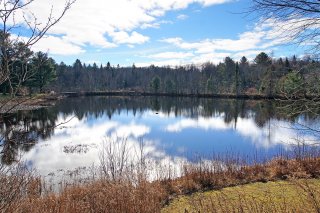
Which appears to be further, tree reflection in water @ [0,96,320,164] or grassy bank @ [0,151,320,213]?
grassy bank @ [0,151,320,213]

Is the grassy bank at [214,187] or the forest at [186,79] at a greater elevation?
the forest at [186,79]

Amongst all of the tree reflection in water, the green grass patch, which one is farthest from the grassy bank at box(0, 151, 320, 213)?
the tree reflection in water

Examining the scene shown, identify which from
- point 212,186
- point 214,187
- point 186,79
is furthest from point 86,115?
point 186,79

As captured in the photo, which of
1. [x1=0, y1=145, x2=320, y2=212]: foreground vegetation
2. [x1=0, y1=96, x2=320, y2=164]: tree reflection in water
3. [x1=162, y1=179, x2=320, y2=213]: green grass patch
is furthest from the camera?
[x1=162, y1=179, x2=320, y2=213]: green grass patch

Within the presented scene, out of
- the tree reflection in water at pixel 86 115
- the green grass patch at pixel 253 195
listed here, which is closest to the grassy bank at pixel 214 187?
the green grass patch at pixel 253 195

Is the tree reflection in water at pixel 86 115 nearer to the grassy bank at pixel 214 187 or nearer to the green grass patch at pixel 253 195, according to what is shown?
the grassy bank at pixel 214 187

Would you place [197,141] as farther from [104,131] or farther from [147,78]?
[147,78]

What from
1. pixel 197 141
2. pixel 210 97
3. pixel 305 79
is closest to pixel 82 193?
pixel 305 79

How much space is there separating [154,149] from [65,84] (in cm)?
8968

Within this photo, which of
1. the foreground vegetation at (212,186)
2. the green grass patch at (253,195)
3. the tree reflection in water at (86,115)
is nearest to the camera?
the tree reflection in water at (86,115)

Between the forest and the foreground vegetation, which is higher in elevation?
the forest

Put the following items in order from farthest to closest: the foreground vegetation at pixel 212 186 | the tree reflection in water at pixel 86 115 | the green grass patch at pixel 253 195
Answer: the green grass patch at pixel 253 195 → the foreground vegetation at pixel 212 186 → the tree reflection in water at pixel 86 115

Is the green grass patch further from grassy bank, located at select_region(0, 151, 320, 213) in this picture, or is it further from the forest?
the forest

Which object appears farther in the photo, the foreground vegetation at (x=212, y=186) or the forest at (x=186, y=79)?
the foreground vegetation at (x=212, y=186)
